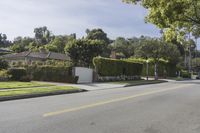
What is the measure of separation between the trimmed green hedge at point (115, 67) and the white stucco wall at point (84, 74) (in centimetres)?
174

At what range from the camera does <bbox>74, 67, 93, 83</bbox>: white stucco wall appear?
129 feet

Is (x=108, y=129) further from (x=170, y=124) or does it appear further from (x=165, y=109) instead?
(x=165, y=109)

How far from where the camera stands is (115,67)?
4659cm

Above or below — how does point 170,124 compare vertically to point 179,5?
below

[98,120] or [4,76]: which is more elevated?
[4,76]

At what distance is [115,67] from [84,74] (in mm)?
7292

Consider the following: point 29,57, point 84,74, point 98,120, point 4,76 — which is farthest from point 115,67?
point 98,120

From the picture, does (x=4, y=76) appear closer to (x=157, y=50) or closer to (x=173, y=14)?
(x=173, y=14)

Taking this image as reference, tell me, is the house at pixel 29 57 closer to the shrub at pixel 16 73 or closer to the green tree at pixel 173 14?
the shrub at pixel 16 73

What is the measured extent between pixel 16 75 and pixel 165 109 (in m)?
22.7

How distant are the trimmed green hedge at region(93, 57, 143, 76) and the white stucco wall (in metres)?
1.74

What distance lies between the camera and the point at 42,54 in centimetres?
7106

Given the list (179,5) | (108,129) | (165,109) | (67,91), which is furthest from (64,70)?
(108,129)

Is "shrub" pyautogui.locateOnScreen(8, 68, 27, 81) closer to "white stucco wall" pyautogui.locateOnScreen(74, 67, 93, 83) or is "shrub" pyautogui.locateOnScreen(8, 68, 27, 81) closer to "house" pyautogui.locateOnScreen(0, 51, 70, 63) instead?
"white stucco wall" pyautogui.locateOnScreen(74, 67, 93, 83)
